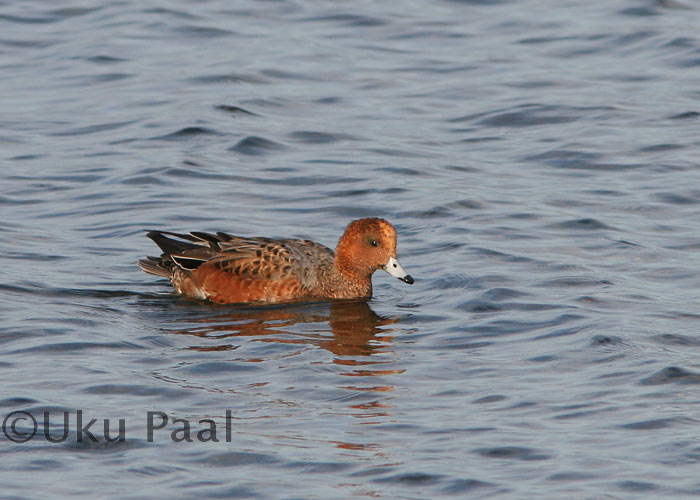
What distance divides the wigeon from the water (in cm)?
18

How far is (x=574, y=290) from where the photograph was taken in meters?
10.8

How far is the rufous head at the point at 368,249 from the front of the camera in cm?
1073

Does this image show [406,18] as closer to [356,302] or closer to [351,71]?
[351,71]

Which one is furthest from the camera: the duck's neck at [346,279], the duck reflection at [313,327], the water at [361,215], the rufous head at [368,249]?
the duck's neck at [346,279]

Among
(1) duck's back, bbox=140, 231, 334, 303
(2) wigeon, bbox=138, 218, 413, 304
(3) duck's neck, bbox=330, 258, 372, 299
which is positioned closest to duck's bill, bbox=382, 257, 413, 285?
(2) wigeon, bbox=138, 218, 413, 304

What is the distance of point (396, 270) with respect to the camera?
1065 cm

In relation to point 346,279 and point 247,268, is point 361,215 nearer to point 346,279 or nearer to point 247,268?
point 346,279

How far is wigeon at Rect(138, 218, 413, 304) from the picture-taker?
424 inches

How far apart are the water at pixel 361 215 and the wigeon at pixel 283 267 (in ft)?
0.58

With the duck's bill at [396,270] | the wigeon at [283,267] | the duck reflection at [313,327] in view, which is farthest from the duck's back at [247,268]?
the duck's bill at [396,270]

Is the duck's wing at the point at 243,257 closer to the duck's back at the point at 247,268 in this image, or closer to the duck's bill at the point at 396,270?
the duck's back at the point at 247,268

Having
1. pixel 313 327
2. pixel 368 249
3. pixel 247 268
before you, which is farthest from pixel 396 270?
pixel 247 268

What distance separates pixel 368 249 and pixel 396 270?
32 centimetres

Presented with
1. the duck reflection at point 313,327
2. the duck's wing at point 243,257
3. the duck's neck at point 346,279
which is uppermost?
the duck's wing at point 243,257
